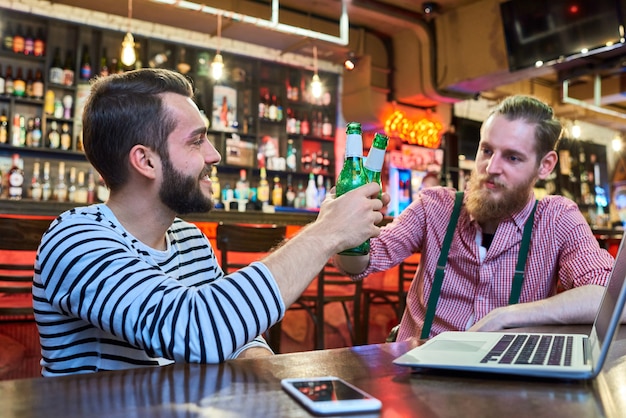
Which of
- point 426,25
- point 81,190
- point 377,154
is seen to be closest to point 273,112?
point 426,25

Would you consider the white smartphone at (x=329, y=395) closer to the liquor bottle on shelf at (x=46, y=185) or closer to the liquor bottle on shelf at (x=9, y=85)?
the liquor bottle on shelf at (x=46, y=185)

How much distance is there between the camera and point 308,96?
284 inches

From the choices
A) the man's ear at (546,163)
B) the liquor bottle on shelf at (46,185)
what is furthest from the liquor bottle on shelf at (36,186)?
the man's ear at (546,163)

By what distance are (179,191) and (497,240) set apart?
3.26 ft

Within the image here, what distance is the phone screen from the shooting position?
0.63 metres

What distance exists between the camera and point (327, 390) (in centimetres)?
66

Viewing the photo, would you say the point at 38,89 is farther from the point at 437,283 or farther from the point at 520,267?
the point at 520,267

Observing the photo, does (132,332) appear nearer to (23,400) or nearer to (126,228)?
(23,400)

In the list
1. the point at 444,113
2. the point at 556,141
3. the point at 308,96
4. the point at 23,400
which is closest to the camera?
the point at 23,400

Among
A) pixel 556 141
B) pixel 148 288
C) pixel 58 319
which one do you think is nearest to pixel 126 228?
pixel 58 319

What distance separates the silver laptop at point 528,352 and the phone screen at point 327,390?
16cm

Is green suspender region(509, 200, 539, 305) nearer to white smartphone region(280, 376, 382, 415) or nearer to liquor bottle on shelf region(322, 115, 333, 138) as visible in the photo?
white smartphone region(280, 376, 382, 415)

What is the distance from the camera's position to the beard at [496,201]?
1.72 m

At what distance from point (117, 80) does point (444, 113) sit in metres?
7.10
